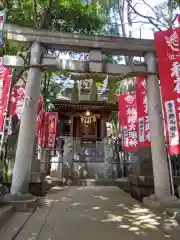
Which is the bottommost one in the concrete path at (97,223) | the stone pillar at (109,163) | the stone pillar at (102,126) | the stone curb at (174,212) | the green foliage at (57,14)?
the concrete path at (97,223)

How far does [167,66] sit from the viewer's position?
19.2 ft

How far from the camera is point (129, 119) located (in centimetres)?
875

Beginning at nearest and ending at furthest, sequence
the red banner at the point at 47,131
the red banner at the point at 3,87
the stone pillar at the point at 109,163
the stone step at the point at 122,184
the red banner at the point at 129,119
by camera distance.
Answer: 1. the red banner at the point at 3,87
2. the red banner at the point at 129,119
3. the stone step at the point at 122,184
4. the red banner at the point at 47,131
5. the stone pillar at the point at 109,163

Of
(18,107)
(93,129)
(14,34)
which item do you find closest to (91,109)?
(93,129)

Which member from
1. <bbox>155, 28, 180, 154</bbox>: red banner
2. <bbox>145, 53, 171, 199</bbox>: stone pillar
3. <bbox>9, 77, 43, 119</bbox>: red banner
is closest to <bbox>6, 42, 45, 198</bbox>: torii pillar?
<bbox>9, 77, 43, 119</bbox>: red banner

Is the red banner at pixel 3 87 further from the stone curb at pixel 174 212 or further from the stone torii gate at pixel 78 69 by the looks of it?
the stone curb at pixel 174 212

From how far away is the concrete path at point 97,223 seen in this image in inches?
151

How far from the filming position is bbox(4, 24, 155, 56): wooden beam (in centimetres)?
662

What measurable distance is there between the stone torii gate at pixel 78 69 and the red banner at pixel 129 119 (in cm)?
174

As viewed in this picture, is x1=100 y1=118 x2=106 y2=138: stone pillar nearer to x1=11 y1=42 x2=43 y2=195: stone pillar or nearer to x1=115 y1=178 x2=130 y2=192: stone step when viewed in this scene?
x1=115 y1=178 x2=130 y2=192: stone step

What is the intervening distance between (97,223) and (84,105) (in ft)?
48.0

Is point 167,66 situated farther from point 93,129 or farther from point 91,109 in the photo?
point 93,129

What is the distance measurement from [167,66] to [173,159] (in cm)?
364

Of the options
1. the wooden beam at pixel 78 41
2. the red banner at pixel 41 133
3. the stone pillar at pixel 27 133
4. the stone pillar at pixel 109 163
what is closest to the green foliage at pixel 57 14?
the wooden beam at pixel 78 41
